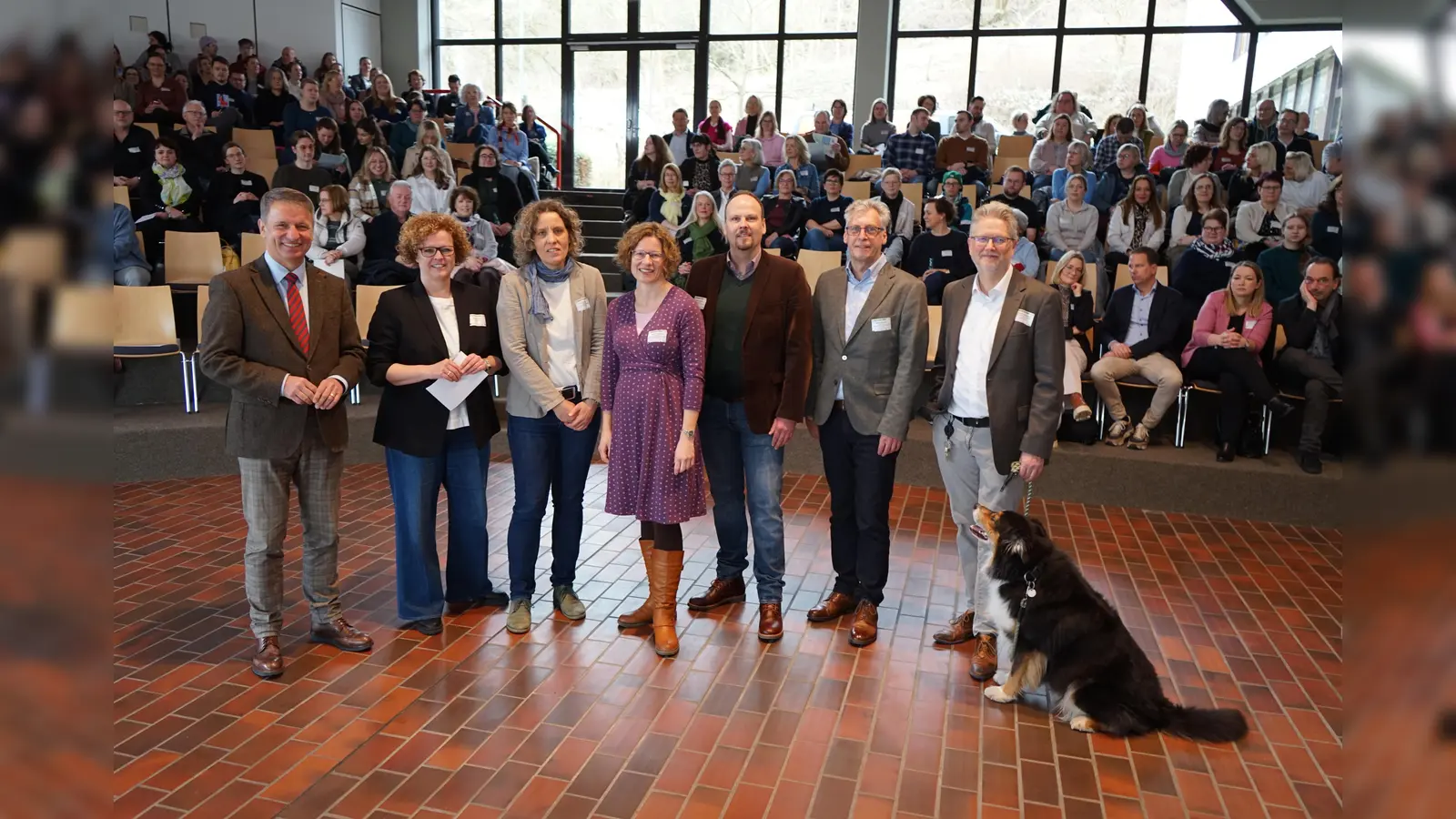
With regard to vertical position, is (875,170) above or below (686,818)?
above

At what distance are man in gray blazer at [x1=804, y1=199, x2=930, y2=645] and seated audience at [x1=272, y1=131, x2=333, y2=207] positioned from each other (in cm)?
583

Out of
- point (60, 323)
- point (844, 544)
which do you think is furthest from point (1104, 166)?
point (60, 323)

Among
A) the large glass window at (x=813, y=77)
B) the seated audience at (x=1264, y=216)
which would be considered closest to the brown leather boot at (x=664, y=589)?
the seated audience at (x=1264, y=216)

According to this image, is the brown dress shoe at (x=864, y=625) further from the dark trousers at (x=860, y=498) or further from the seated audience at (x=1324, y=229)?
the seated audience at (x=1324, y=229)

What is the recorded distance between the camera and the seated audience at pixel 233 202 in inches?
313

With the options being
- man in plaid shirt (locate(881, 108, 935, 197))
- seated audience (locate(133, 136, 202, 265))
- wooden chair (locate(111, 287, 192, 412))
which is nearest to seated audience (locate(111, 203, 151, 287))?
wooden chair (locate(111, 287, 192, 412))

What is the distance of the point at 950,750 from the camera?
3.17 m

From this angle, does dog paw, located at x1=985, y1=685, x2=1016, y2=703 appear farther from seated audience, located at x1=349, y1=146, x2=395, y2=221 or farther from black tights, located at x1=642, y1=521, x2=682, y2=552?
seated audience, located at x1=349, y1=146, x2=395, y2=221

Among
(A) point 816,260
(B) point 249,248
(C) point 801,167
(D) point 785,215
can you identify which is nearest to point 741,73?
(C) point 801,167

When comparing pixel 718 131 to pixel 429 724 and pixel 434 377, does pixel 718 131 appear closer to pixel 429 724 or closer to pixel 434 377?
pixel 434 377

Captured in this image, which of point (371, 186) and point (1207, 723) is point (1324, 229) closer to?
point (1207, 723)

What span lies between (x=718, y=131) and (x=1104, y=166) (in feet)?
15.3

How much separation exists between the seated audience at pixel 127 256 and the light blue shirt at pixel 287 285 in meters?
4.13

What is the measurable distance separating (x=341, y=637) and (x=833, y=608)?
1976 millimetres
